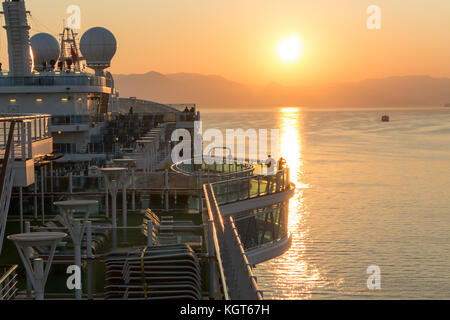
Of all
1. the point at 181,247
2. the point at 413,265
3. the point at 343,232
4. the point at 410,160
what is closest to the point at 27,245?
the point at 181,247

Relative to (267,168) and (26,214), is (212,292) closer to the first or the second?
(26,214)

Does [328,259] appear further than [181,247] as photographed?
Yes

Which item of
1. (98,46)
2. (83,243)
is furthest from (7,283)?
(98,46)

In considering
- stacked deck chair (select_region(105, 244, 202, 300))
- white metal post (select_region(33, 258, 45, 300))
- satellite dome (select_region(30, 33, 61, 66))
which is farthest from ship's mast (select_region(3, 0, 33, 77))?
white metal post (select_region(33, 258, 45, 300))

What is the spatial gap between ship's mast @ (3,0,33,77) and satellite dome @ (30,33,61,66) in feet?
44.8

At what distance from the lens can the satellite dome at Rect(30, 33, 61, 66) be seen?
5359 cm

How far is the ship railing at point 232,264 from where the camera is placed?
784 centimetres

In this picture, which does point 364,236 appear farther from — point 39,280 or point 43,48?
point 39,280

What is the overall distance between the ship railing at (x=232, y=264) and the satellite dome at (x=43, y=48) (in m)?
43.5

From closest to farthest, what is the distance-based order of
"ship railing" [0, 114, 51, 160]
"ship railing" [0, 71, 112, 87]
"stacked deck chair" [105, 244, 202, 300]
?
"stacked deck chair" [105, 244, 202, 300], "ship railing" [0, 114, 51, 160], "ship railing" [0, 71, 112, 87]

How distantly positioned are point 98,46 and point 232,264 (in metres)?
47.4

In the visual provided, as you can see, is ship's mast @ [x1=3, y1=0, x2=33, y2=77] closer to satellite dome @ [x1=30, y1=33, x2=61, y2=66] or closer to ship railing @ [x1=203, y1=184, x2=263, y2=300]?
satellite dome @ [x1=30, y1=33, x2=61, y2=66]

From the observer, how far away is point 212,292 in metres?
10.0
